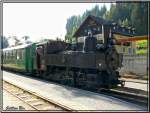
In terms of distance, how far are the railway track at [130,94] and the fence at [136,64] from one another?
1135cm

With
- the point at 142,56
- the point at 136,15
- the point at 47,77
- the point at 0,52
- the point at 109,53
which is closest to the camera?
the point at 109,53

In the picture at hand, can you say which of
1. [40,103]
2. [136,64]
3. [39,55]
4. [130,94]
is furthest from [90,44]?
[136,64]

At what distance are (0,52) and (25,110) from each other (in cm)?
2830

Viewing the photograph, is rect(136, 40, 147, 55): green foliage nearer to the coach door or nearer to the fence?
the fence

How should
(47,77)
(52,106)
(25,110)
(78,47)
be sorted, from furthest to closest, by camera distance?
(47,77) → (78,47) → (52,106) → (25,110)

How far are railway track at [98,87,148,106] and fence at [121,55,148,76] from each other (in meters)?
11.4

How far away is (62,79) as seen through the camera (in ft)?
55.1

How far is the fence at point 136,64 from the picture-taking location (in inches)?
976

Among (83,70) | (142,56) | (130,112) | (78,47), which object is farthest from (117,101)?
(142,56)

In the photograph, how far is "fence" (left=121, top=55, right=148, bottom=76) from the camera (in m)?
24.8

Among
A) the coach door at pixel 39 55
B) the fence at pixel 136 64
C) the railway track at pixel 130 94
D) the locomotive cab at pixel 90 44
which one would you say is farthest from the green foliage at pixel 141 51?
the railway track at pixel 130 94

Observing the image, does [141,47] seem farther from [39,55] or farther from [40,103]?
[40,103]

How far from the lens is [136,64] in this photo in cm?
2562

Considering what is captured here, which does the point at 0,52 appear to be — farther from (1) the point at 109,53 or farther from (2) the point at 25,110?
(2) the point at 25,110
